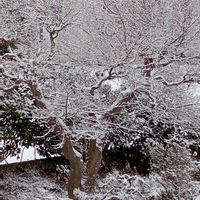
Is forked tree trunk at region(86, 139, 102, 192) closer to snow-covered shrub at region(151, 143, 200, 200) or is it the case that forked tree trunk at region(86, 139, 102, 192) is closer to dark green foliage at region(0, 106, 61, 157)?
snow-covered shrub at region(151, 143, 200, 200)

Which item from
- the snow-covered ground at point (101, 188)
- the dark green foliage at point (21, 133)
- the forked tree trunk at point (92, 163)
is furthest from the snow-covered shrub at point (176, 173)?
the dark green foliage at point (21, 133)

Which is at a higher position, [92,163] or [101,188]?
[92,163]

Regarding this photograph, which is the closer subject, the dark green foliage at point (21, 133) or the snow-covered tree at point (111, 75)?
the snow-covered tree at point (111, 75)

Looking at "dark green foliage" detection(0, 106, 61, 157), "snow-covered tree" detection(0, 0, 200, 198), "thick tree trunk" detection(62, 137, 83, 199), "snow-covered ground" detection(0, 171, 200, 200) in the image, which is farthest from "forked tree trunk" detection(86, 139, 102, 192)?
"dark green foliage" detection(0, 106, 61, 157)

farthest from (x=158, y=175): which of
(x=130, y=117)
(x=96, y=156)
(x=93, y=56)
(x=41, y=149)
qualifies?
(x=41, y=149)

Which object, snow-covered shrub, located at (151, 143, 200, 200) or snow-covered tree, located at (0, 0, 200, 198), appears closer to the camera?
snow-covered shrub, located at (151, 143, 200, 200)

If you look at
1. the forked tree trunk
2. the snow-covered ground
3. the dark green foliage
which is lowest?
the snow-covered ground

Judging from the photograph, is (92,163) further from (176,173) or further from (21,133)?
(21,133)

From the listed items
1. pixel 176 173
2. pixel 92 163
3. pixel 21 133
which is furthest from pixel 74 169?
pixel 21 133

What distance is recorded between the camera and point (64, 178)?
7672 millimetres

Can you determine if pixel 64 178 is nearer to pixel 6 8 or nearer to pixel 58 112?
pixel 58 112

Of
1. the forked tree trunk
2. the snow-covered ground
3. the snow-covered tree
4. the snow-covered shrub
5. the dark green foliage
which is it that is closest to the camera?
the snow-covered ground

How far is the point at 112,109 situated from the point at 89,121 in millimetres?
431

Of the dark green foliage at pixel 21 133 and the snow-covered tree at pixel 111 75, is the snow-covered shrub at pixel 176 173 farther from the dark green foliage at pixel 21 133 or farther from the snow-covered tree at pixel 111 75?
the dark green foliage at pixel 21 133
